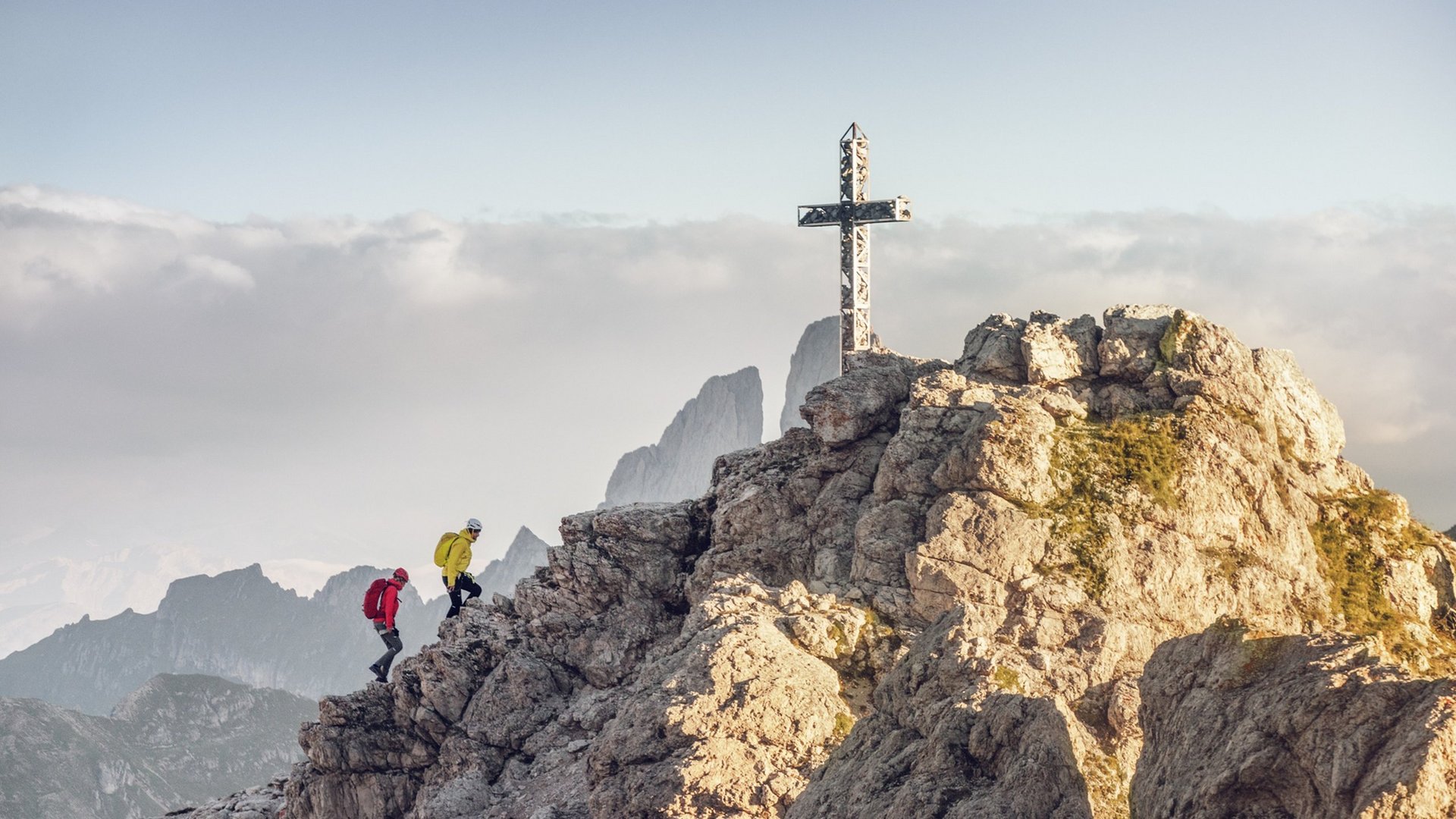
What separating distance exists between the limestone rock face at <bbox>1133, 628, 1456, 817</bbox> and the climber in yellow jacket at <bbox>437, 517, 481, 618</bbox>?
28001 millimetres

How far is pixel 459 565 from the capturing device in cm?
4247

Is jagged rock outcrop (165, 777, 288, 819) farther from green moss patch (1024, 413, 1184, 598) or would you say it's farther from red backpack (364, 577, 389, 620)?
green moss patch (1024, 413, 1184, 598)

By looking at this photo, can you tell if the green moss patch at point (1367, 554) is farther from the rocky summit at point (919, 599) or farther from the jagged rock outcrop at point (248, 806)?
the jagged rock outcrop at point (248, 806)

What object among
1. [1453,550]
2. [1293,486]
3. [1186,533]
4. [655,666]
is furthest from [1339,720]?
[1453,550]

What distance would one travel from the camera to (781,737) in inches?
1059

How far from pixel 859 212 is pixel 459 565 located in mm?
29529

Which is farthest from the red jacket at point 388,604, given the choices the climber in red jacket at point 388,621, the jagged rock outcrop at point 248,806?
the jagged rock outcrop at point 248,806

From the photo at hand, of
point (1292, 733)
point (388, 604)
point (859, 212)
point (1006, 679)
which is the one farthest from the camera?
point (859, 212)

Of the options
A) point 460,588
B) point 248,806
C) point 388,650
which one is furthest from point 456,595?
point 248,806

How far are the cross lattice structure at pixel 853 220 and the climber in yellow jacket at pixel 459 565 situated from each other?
87.1ft

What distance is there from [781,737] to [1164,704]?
10636 millimetres

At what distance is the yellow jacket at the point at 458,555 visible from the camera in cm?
4222

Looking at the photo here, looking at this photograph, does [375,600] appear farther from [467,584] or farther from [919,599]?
[919,599]

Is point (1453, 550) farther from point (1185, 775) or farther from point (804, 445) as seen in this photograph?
point (1185, 775)
